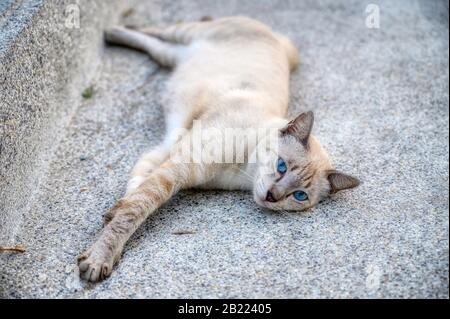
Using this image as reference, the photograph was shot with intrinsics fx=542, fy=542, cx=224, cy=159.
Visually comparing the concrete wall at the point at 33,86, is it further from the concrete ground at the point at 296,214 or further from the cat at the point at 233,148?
the cat at the point at 233,148

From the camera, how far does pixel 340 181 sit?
2566 millimetres

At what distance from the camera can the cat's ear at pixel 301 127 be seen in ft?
8.30

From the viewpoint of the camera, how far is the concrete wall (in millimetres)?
2414

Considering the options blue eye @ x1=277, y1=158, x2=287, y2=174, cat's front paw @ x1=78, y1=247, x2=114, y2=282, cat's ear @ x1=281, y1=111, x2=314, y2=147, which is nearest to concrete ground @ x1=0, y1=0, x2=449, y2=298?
cat's front paw @ x1=78, y1=247, x2=114, y2=282

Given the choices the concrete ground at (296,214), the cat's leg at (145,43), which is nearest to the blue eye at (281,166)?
the concrete ground at (296,214)

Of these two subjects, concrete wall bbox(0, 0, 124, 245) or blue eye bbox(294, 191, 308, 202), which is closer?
concrete wall bbox(0, 0, 124, 245)

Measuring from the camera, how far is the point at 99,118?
3305 millimetres

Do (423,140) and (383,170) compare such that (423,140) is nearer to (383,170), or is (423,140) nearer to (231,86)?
(383,170)

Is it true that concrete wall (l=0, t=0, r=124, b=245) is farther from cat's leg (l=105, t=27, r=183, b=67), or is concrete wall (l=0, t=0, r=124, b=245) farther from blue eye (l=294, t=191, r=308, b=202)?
blue eye (l=294, t=191, r=308, b=202)

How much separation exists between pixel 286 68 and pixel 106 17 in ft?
4.73

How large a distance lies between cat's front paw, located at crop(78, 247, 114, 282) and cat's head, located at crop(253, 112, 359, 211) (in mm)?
771

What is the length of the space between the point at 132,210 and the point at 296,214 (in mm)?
789
